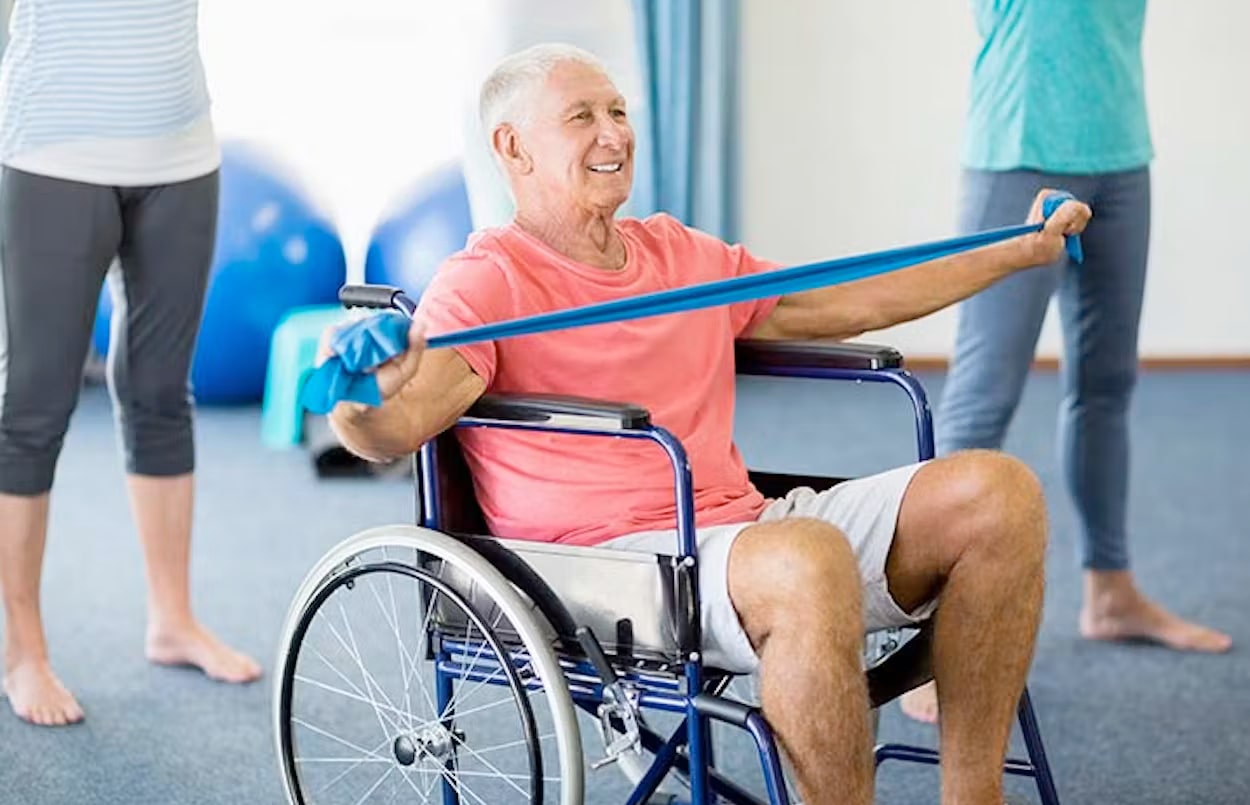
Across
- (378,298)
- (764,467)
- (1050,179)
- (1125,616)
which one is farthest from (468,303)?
(764,467)

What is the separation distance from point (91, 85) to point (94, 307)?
1.06 ft

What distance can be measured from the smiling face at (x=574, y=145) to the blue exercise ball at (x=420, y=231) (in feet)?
8.17

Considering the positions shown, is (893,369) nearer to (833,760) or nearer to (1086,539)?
(833,760)

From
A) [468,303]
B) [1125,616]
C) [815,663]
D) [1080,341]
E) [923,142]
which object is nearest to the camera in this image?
[815,663]

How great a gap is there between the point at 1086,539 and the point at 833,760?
56.2 inches

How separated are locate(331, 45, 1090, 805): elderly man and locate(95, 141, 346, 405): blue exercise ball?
8.73 feet

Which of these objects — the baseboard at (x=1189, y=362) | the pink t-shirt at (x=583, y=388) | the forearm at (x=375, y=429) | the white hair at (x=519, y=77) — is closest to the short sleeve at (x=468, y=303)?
the pink t-shirt at (x=583, y=388)

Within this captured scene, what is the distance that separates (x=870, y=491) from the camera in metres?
2.13

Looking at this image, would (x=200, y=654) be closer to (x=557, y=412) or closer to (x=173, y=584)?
(x=173, y=584)

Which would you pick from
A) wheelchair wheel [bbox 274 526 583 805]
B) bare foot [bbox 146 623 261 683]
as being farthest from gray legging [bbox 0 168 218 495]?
wheelchair wheel [bbox 274 526 583 805]

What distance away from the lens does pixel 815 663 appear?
186cm

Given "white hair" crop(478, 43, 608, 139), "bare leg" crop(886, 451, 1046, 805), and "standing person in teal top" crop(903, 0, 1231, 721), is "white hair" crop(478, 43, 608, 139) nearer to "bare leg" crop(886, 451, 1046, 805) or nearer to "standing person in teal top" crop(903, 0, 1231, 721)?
"bare leg" crop(886, 451, 1046, 805)

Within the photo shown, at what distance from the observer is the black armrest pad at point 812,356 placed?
87.2 inches

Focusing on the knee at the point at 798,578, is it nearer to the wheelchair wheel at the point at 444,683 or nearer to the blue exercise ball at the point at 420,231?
the wheelchair wheel at the point at 444,683
